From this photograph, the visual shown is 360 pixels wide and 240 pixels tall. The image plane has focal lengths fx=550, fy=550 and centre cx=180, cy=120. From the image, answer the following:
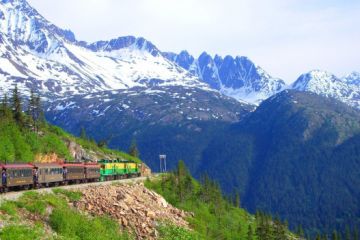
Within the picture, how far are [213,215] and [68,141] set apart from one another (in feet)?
124

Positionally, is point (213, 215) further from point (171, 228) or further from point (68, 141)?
point (171, 228)

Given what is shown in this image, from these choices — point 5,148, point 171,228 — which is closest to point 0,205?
point 171,228

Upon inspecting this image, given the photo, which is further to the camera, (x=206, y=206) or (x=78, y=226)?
(x=206, y=206)

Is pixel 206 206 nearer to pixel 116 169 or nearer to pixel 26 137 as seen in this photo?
pixel 116 169

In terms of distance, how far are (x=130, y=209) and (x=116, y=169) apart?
176ft

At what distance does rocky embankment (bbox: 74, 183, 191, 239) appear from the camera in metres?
56.1

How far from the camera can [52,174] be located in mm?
73250

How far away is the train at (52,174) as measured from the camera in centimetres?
5921

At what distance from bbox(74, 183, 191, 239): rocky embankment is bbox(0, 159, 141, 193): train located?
7.05 metres

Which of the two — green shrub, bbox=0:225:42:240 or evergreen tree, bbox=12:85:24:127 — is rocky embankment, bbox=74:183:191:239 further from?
evergreen tree, bbox=12:85:24:127

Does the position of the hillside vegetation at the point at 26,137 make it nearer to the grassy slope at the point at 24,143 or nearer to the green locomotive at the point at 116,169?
the grassy slope at the point at 24,143

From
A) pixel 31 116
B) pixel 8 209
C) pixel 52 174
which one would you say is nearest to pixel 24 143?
pixel 31 116

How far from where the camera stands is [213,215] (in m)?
125

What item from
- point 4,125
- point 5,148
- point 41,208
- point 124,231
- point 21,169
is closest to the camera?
point 41,208
